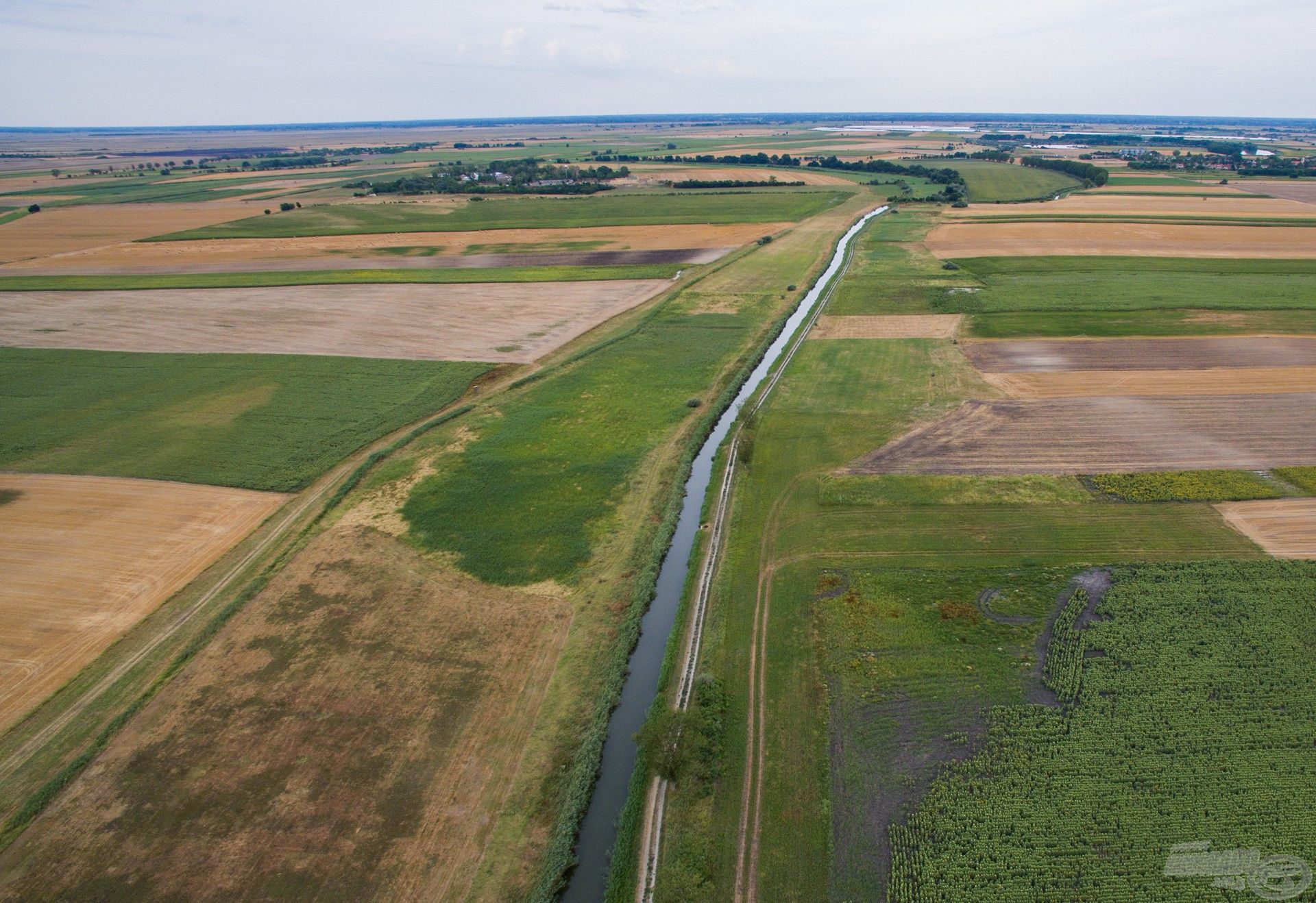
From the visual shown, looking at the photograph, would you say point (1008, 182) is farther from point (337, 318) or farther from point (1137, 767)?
point (1137, 767)

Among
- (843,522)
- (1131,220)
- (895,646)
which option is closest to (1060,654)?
(895,646)

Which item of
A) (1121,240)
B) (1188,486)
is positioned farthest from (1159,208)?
(1188,486)

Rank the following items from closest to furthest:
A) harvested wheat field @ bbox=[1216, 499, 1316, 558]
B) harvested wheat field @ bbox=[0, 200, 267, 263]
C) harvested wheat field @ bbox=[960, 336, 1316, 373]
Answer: harvested wheat field @ bbox=[1216, 499, 1316, 558] → harvested wheat field @ bbox=[960, 336, 1316, 373] → harvested wheat field @ bbox=[0, 200, 267, 263]

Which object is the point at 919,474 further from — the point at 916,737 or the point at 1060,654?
the point at 916,737

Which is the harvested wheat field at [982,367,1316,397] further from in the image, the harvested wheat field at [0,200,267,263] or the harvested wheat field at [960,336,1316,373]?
the harvested wheat field at [0,200,267,263]

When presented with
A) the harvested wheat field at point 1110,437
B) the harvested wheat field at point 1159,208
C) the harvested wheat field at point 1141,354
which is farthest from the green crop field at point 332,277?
the harvested wheat field at point 1159,208

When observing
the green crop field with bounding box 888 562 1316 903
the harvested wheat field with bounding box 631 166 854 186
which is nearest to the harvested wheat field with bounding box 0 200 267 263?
the harvested wheat field with bounding box 631 166 854 186

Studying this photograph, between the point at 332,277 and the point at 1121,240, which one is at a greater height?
the point at 1121,240
